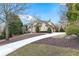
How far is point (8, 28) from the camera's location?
123 inches

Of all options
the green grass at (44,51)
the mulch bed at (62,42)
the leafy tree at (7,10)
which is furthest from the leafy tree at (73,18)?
the leafy tree at (7,10)

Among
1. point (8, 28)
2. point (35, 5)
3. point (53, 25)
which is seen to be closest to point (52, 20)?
point (53, 25)

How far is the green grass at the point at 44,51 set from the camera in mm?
3064

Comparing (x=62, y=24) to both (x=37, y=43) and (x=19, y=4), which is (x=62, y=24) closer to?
(x=37, y=43)

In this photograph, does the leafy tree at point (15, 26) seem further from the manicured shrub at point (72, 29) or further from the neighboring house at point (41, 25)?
the manicured shrub at point (72, 29)

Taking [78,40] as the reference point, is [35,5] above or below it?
above

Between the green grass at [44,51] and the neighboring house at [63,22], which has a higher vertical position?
the neighboring house at [63,22]

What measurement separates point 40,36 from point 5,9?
531 mm

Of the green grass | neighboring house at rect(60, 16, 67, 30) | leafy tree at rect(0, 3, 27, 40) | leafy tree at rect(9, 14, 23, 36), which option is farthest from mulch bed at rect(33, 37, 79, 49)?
leafy tree at rect(0, 3, 27, 40)

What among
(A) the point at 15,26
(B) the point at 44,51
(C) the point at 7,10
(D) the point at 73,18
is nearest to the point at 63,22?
(D) the point at 73,18

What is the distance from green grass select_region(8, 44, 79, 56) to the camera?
Result: 10.1ft

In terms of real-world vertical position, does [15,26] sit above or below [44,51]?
above

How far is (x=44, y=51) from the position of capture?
3.08 meters

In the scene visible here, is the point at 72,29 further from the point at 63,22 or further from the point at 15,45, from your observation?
the point at 15,45
